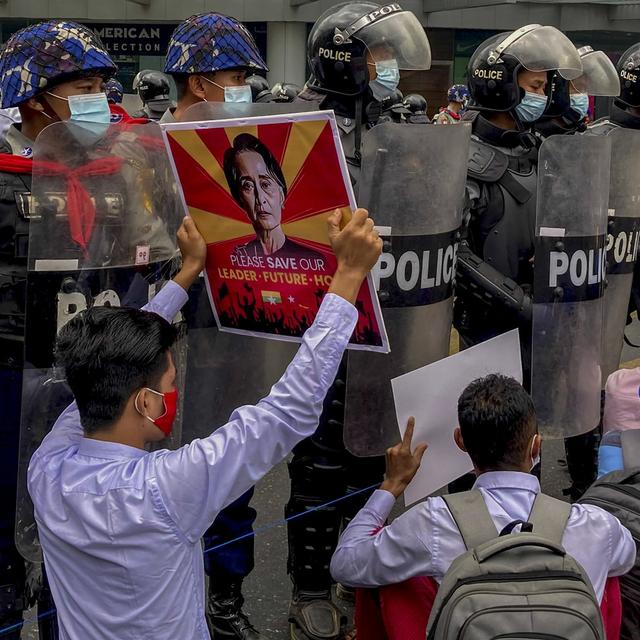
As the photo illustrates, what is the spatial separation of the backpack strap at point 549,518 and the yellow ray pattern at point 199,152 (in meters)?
1.04

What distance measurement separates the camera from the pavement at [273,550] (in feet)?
11.9

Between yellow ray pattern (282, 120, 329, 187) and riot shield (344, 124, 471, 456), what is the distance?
609mm

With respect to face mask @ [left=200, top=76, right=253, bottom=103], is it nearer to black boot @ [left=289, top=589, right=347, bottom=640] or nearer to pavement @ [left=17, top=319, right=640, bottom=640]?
pavement @ [left=17, top=319, right=640, bottom=640]

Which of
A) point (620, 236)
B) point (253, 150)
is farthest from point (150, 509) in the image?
point (620, 236)

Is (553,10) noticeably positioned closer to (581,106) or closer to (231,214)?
(581,106)

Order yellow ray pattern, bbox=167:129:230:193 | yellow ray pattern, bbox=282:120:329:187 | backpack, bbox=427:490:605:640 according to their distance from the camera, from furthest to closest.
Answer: yellow ray pattern, bbox=167:129:230:193 → yellow ray pattern, bbox=282:120:329:187 → backpack, bbox=427:490:605:640

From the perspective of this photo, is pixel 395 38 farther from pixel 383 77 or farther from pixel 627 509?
pixel 627 509

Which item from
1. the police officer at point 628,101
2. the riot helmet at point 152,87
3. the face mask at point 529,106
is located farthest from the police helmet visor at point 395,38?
the riot helmet at point 152,87

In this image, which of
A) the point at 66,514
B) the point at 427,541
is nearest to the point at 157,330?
→ the point at 66,514

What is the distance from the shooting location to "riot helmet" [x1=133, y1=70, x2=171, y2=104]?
8.88 metres

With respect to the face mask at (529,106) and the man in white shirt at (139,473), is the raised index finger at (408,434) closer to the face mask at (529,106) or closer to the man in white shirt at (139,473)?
the man in white shirt at (139,473)

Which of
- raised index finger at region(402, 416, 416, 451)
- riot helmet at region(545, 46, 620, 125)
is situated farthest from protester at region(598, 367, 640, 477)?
riot helmet at region(545, 46, 620, 125)

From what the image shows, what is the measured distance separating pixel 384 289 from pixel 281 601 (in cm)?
140

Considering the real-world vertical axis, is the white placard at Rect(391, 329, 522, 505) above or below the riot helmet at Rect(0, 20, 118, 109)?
below
